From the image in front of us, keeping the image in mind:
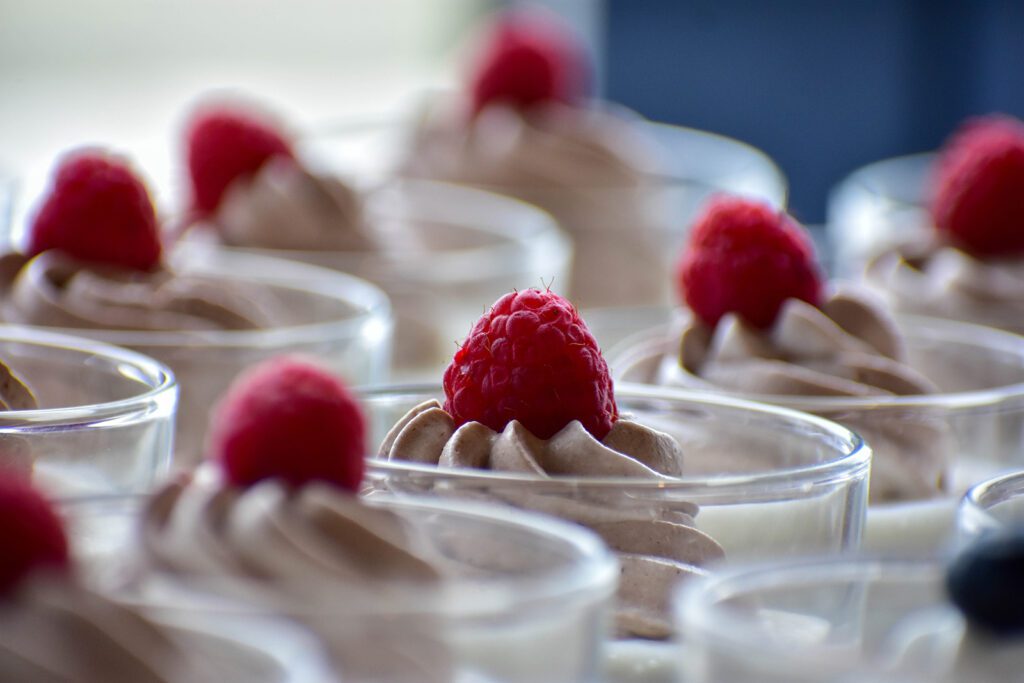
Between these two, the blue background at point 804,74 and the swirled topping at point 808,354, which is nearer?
the swirled topping at point 808,354

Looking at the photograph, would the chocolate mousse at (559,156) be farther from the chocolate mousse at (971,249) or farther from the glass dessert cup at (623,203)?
the chocolate mousse at (971,249)

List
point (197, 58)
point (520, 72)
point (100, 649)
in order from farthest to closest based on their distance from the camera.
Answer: point (197, 58), point (520, 72), point (100, 649)

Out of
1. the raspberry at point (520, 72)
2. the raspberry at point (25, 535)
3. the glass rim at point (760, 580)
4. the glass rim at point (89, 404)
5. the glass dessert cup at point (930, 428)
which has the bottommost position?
the glass dessert cup at point (930, 428)

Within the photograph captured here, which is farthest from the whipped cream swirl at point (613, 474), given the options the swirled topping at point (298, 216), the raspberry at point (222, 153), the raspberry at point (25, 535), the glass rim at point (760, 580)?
the raspberry at point (222, 153)

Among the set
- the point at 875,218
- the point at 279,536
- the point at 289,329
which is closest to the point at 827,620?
the point at 279,536

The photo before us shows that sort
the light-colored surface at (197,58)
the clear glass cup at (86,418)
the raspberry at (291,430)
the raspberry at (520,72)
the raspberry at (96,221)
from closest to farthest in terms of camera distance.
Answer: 1. the raspberry at (291,430)
2. the clear glass cup at (86,418)
3. the raspberry at (96,221)
4. the raspberry at (520,72)
5. the light-colored surface at (197,58)

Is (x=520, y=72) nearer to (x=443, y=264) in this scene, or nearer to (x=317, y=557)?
(x=443, y=264)

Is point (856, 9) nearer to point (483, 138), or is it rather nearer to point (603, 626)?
point (483, 138)
